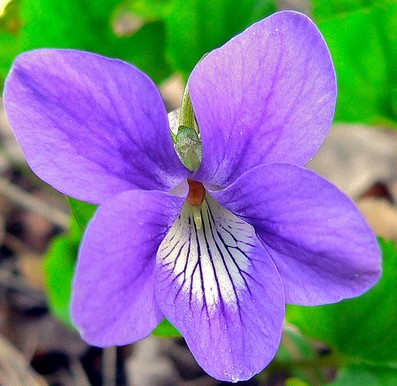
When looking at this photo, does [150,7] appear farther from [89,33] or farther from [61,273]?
[61,273]

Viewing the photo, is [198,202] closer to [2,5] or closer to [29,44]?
[29,44]

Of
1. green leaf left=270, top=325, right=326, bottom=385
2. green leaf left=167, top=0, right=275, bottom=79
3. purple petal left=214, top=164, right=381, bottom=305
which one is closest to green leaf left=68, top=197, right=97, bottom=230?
purple petal left=214, top=164, right=381, bottom=305

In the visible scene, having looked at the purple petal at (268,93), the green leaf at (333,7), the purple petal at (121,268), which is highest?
the purple petal at (268,93)

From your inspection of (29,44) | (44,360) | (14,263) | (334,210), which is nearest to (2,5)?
(29,44)

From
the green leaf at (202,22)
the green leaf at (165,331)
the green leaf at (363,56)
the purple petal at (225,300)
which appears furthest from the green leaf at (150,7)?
the purple petal at (225,300)

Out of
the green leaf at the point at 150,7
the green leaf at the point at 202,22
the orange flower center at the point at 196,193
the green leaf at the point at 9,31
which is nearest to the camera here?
the orange flower center at the point at 196,193

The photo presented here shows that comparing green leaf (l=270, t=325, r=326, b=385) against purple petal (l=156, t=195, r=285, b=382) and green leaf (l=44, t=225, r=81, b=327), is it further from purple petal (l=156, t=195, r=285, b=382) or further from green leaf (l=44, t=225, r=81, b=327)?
purple petal (l=156, t=195, r=285, b=382)

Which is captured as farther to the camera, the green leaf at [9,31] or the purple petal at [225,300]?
the green leaf at [9,31]

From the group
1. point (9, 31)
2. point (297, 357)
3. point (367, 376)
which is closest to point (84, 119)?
point (367, 376)

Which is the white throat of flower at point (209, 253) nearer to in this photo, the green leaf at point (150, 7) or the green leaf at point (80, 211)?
the green leaf at point (80, 211)
